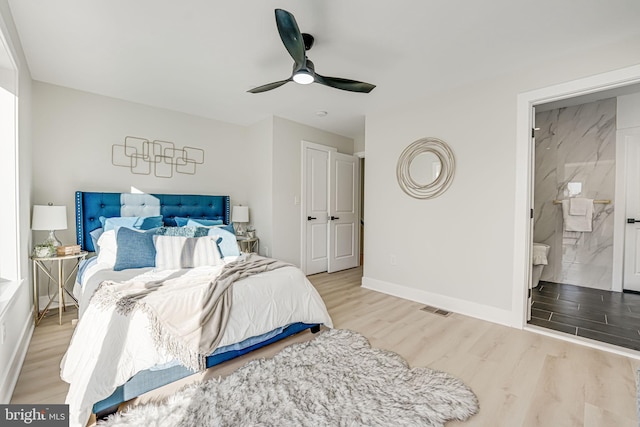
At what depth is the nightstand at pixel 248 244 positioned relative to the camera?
4.04 metres

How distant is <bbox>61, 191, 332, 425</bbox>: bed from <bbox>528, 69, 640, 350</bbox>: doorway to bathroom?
2.80 meters

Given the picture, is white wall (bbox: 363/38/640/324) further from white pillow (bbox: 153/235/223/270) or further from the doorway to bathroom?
white pillow (bbox: 153/235/223/270)

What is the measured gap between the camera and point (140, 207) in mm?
3447

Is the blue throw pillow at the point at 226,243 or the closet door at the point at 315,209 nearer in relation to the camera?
the blue throw pillow at the point at 226,243

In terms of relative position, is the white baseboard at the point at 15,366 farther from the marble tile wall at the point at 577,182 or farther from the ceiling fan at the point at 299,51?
the marble tile wall at the point at 577,182

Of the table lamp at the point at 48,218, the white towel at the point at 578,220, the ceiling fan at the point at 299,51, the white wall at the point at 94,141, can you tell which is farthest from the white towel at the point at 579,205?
the table lamp at the point at 48,218

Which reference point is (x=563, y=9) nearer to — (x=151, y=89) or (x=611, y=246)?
(x=611, y=246)

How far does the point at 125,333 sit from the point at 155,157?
2735 mm

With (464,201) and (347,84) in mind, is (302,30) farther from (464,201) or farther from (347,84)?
(464,201)

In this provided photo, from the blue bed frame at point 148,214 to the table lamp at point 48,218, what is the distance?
1.14 feet

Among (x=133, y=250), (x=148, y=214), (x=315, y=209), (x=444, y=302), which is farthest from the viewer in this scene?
(x=315, y=209)

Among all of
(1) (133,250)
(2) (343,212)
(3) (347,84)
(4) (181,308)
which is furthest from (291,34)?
(2) (343,212)

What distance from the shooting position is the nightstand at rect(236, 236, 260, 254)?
4042 millimetres

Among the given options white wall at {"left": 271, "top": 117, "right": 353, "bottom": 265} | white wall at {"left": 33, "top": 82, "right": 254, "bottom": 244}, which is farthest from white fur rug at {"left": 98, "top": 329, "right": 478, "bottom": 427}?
white wall at {"left": 33, "top": 82, "right": 254, "bottom": 244}
